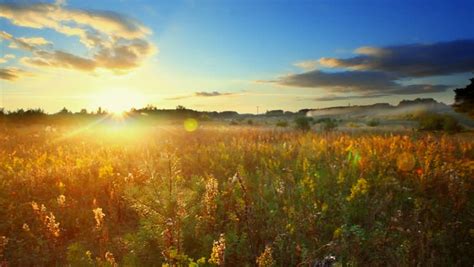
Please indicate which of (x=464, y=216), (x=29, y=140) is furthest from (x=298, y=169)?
(x=29, y=140)

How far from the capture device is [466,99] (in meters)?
22.9

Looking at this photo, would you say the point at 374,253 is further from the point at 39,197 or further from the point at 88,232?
the point at 39,197

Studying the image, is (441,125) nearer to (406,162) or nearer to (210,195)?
(406,162)

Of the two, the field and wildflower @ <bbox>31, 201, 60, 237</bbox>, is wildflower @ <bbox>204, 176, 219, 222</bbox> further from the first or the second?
wildflower @ <bbox>31, 201, 60, 237</bbox>

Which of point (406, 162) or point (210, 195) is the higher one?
point (210, 195)

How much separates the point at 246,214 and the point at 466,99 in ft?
79.6

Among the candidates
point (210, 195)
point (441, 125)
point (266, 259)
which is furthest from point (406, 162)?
point (441, 125)

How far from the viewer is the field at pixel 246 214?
3711mm

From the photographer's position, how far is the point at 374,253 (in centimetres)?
448

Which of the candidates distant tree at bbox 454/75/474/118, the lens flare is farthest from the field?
distant tree at bbox 454/75/474/118

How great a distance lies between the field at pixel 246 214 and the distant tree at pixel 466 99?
57.2ft

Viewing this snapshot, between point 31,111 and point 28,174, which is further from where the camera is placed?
point 31,111

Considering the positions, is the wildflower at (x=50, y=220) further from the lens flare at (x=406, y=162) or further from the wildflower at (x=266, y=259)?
the lens flare at (x=406, y=162)

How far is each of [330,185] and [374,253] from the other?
6.57ft
